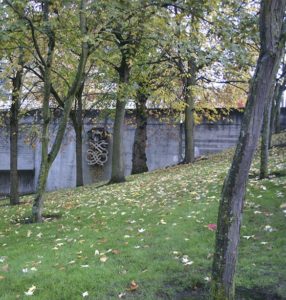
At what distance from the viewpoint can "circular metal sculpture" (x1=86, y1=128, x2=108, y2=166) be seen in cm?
3047

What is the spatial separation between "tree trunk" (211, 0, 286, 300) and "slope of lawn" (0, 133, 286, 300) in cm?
101

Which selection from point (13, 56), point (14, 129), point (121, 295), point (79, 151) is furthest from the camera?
point (79, 151)

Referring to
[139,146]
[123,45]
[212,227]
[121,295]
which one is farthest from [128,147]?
[121,295]

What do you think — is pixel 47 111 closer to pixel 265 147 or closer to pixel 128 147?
pixel 265 147

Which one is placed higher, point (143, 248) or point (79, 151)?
point (79, 151)

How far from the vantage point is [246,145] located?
5.33m

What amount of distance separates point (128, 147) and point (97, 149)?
209cm

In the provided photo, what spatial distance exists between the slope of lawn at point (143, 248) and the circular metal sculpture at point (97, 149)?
57.1ft

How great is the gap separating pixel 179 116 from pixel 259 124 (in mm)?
21011

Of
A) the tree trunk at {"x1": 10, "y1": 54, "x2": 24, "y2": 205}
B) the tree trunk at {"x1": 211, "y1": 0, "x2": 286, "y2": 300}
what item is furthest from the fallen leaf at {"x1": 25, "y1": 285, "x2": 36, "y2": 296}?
the tree trunk at {"x1": 10, "y1": 54, "x2": 24, "y2": 205}

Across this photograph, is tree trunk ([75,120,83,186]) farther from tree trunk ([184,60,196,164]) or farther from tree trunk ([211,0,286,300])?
tree trunk ([211,0,286,300])

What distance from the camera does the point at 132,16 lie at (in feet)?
39.5

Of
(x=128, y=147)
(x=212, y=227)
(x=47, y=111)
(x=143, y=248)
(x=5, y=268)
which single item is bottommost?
(x=5, y=268)

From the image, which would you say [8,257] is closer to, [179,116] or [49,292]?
[49,292]
